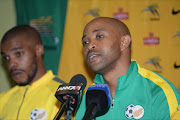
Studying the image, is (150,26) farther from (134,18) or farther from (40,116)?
(40,116)

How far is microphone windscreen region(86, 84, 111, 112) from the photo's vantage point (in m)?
1.04

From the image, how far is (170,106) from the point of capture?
1367 mm

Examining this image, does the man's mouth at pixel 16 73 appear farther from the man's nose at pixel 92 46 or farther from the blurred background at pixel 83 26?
the man's nose at pixel 92 46

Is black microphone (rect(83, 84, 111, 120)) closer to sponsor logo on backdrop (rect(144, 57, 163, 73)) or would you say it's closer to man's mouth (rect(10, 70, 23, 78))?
man's mouth (rect(10, 70, 23, 78))

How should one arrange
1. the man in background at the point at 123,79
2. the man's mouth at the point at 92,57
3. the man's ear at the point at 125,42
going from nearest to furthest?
the man in background at the point at 123,79, the man's mouth at the point at 92,57, the man's ear at the point at 125,42

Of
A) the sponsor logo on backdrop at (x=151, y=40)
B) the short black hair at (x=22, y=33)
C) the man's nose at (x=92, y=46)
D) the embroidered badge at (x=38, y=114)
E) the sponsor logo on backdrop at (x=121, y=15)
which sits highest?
the sponsor logo on backdrop at (x=121, y=15)

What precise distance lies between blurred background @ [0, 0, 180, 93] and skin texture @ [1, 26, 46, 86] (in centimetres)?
41

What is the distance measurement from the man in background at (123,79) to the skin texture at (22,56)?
69 cm

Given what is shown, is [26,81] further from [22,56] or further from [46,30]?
[46,30]

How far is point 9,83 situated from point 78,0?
1.40 metres

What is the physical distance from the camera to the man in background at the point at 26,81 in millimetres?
1979

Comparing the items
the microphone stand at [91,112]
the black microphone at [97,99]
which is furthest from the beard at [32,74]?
the microphone stand at [91,112]

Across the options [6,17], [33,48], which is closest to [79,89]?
[33,48]

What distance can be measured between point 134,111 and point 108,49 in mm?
474
